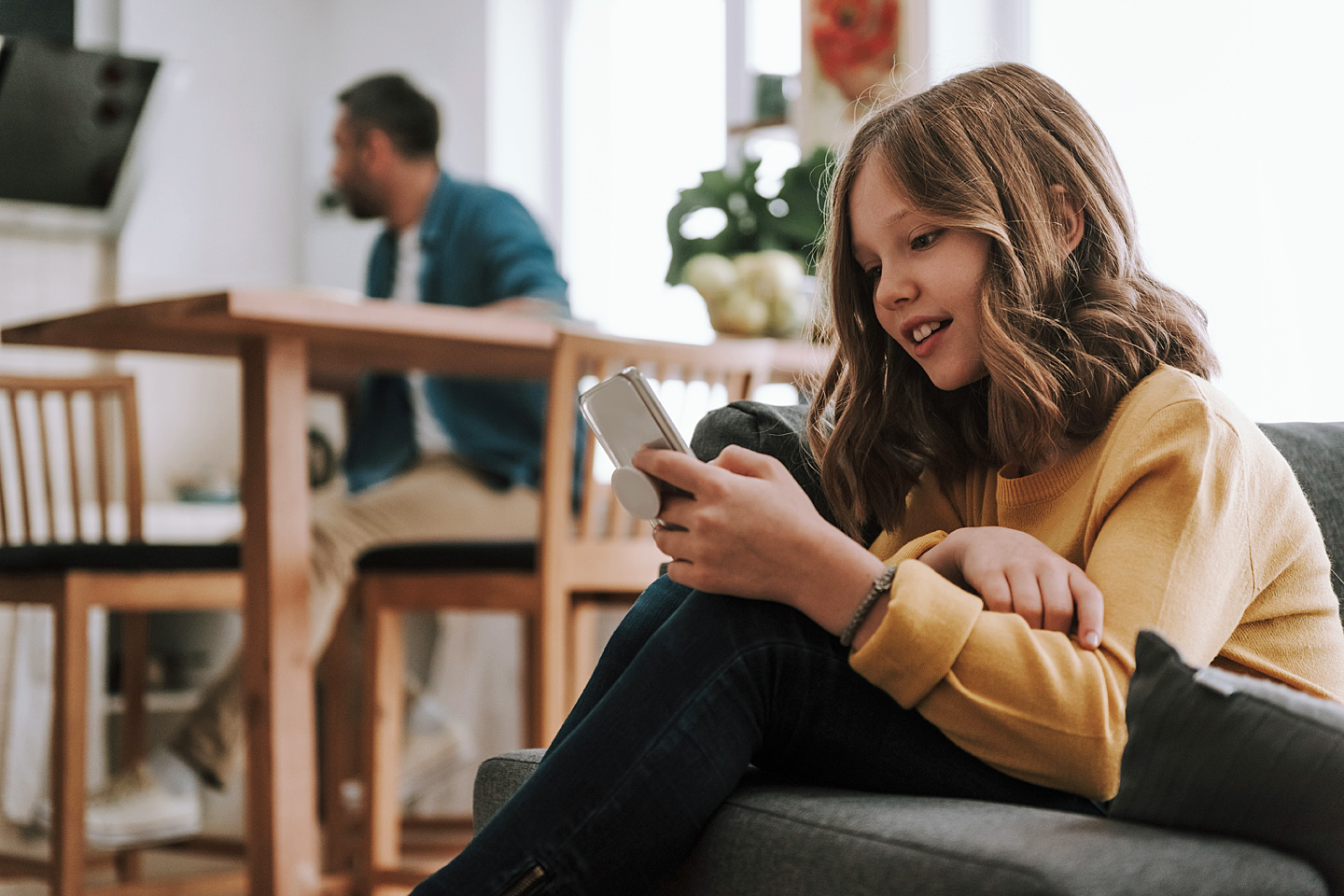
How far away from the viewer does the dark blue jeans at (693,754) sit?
0.74 m

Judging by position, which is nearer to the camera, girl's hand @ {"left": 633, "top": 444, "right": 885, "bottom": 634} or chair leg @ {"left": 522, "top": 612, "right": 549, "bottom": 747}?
girl's hand @ {"left": 633, "top": 444, "right": 885, "bottom": 634}

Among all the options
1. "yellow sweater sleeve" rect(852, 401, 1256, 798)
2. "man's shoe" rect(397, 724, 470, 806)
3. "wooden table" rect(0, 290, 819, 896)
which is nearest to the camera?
"yellow sweater sleeve" rect(852, 401, 1256, 798)

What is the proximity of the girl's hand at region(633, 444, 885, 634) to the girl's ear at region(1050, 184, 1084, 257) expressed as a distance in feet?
0.99

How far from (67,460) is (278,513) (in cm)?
191

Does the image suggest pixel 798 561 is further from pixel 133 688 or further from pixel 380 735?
pixel 133 688

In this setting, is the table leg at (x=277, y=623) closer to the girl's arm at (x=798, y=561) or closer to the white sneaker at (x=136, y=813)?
the white sneaker at (x=136, y=813)

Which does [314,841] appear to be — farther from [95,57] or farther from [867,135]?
[95,57]

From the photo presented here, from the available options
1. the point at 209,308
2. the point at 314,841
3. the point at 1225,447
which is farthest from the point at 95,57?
the point at 1225,447

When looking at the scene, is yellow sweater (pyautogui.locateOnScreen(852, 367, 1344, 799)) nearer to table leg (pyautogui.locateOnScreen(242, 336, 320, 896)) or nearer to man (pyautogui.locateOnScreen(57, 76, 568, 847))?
table leg (pyautogui.locateOnScreen(242, 336, 320, 896))

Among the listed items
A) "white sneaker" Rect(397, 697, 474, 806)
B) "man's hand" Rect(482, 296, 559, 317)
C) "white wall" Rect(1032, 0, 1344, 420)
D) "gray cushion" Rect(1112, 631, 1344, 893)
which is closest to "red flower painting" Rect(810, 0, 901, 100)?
"white wall" Rect(1032, 0, 1344, 420)

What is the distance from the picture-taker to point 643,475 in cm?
82

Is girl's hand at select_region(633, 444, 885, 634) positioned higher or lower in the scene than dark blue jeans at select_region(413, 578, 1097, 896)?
higher

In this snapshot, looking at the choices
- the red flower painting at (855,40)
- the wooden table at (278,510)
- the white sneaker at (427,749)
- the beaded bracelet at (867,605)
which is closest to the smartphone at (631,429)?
the beaded bracelet at (867,605)

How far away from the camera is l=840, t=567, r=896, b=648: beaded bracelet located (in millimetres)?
755
